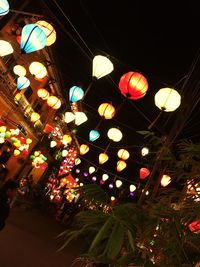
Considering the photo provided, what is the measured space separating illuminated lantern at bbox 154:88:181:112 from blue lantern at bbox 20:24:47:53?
3.49 m

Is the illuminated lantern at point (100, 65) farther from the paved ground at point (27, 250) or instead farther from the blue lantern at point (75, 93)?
the paved ground at point (27, 250)

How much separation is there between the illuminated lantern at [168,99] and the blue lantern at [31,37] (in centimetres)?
349

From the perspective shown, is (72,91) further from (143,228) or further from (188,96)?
(143,228)

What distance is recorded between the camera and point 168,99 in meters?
7.13

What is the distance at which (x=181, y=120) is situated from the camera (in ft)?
20.3

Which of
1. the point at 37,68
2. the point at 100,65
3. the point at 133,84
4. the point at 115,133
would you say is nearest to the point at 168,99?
the point at 133,84

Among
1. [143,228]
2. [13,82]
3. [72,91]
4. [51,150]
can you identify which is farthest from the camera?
[51,150]

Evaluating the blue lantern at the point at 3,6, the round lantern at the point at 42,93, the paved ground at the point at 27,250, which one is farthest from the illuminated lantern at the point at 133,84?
the round lantern at the point at 42,93

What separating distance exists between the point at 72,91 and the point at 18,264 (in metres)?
6.23

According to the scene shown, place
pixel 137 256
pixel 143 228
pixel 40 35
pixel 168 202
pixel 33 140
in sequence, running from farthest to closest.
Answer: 1. pixel 33 140
2. pixel 40 35
3. pixel 168 202
4. pixel 143 228
5. pixel 137 256

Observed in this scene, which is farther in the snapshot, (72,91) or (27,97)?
(27,97)

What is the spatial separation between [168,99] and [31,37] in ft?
12.7

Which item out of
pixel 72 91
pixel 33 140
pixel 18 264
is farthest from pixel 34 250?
pixel 33 140

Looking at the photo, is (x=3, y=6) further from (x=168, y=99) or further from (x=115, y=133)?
(x=115, y=133)
